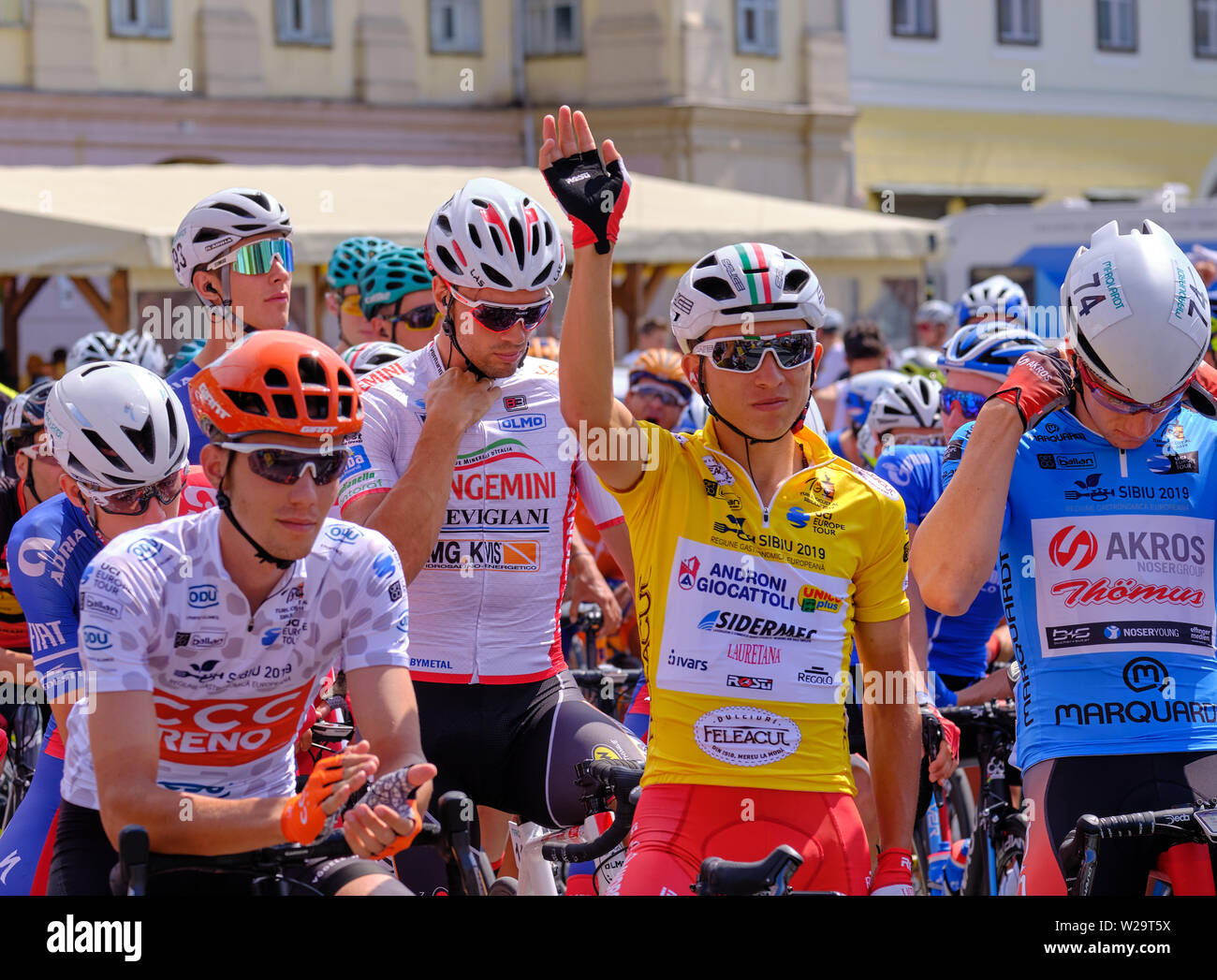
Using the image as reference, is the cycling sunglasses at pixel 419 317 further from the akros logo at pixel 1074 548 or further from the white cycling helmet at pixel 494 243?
the akros logo at pixel 1074 548

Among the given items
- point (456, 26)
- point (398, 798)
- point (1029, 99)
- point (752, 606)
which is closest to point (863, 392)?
point (752, 606)

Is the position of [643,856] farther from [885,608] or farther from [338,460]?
[338,460]

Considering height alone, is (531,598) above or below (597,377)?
below

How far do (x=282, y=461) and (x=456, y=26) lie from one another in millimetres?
28465

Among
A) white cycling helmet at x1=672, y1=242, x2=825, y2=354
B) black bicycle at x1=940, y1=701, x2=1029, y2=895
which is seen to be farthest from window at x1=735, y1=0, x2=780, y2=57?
white cycling helmet at x1=672, y1=242, x2=825, y2=354

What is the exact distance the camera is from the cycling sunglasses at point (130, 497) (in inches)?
186

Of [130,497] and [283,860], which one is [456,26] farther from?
[283,860]

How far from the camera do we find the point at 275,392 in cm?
374

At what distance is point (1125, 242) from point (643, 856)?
6.16ft

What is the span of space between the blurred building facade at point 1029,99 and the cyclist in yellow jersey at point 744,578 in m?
31.6

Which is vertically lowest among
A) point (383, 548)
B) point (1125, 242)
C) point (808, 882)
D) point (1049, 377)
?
point (808, 882)
